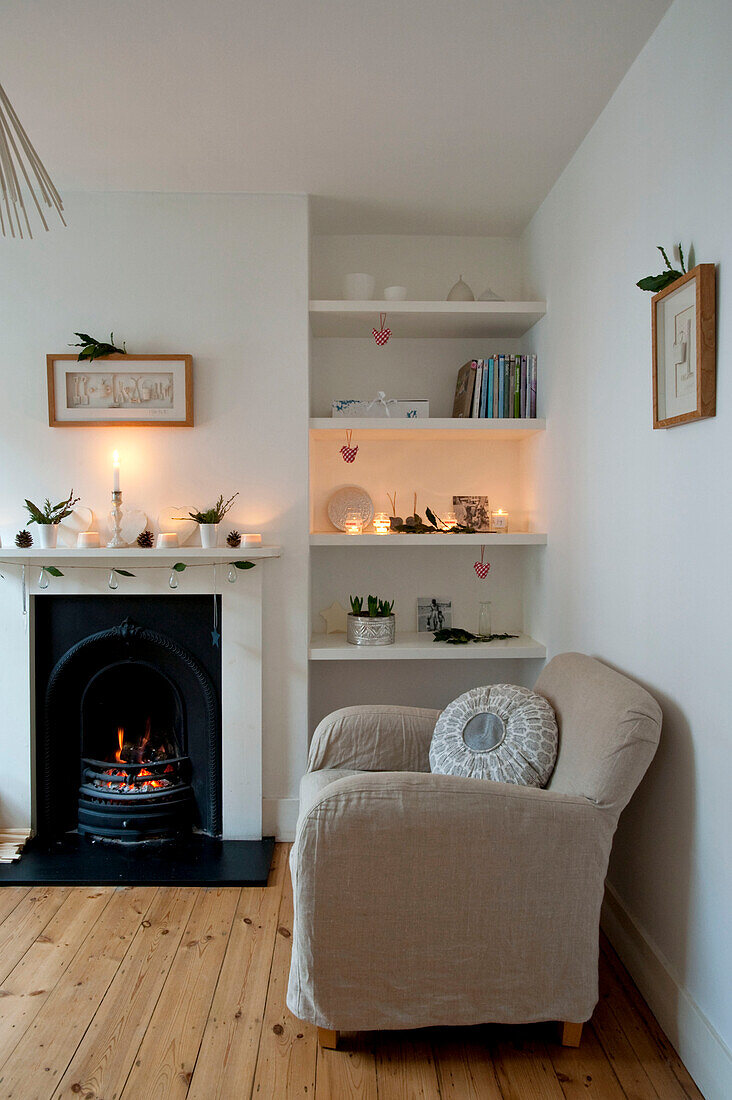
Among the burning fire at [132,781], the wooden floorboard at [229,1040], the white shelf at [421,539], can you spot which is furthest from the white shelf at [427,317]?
the wooden floorboard at [229,1040]

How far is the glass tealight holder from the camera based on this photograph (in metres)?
3.22

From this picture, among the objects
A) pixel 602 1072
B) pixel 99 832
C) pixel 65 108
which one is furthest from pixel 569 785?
pixel 65 108

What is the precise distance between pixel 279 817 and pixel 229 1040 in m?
1.16

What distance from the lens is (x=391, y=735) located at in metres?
2.49

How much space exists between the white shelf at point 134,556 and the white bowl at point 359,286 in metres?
1.05

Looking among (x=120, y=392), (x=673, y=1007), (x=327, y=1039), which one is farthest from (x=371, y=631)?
(x=673, y=1007)

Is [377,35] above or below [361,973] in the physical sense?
above

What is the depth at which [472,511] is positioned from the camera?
3426 mm

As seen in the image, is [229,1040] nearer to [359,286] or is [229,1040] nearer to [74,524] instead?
[74,524]

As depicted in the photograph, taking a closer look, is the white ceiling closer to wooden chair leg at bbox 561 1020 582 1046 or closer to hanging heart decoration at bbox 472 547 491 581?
hanging heart decoration at bbox 472 547 491 581

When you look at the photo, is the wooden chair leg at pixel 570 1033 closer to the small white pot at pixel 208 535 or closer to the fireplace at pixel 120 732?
the fireplace at pixel 120 732

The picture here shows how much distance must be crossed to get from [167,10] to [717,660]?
1.98m

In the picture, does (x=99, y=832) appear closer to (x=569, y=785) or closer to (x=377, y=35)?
(x=569, y=785)

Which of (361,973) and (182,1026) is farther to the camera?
(182,1026)
